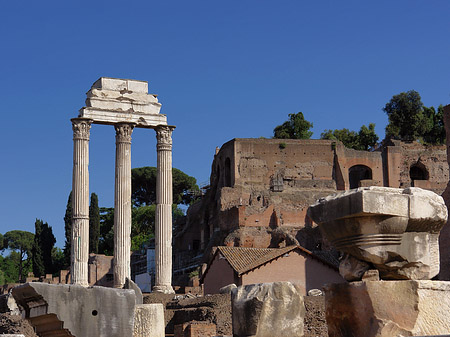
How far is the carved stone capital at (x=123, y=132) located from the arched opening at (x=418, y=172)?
120ft

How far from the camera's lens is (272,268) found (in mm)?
31734

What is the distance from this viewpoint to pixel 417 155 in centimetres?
6206

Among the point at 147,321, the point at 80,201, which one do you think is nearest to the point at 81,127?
the point at 80,201

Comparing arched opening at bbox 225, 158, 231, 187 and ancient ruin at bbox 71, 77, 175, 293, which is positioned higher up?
arched opening at bbox 225, 158, 231, 187

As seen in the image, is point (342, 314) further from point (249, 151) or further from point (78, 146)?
point (249, 151)

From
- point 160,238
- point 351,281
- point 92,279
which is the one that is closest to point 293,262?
point 160,238

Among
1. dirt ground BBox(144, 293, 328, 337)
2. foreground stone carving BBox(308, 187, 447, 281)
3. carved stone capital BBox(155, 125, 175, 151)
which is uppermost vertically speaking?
carved stone capital BBox(155, 125, 175, 151)

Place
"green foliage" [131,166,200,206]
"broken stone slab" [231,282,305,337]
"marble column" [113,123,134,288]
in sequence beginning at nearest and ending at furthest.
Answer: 1. "broken stone slab" [231,282,305,337]
2. "marble column" [113,123,134,288]
3. "green foliage" [131,166,200,206]

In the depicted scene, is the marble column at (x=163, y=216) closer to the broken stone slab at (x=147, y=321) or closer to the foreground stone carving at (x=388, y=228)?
the broken stone slab at (x=147, y=321)

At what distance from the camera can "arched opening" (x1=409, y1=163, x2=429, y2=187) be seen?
61875 mm

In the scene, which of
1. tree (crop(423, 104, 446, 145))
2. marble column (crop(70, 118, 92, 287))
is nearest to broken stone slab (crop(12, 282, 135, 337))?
marble column (crop(70, 118, 92, 287))

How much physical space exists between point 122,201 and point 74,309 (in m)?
24.3

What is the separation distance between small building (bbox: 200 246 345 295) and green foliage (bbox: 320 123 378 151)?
38.4 metres

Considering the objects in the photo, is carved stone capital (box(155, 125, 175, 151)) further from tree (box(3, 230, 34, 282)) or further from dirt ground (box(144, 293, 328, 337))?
tree (box(3, 230, 34, 282))
